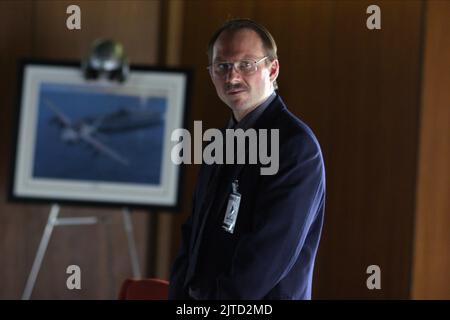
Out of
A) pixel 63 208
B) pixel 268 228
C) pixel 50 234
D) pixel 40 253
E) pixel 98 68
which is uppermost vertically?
pixel 98 68

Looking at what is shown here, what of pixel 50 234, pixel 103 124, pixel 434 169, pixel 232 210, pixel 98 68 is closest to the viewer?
pixel 232 210

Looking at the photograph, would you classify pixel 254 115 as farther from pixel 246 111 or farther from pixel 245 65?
pixel 245 65

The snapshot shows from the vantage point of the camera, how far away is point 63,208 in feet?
16.4

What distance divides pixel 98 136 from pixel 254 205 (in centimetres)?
313

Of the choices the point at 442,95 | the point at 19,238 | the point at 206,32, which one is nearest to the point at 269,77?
the point at 442,95

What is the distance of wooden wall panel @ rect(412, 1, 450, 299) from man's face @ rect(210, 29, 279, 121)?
2.74 metres

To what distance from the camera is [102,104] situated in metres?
4.84

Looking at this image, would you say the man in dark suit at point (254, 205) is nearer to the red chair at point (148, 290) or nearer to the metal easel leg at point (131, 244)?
the red chair at point (148, 290)

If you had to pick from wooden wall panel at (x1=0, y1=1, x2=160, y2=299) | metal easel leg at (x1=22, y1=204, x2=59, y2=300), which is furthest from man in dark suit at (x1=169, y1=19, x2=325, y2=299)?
wooden wall panel at (x1=0, y1=1, x2=160, y2=299)

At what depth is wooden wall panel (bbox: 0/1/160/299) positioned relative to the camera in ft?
16.2

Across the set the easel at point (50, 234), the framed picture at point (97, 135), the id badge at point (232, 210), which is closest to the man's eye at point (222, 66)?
the id badge at point (232, 210)

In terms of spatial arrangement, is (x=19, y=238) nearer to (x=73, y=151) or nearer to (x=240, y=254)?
(x=73, y=151)

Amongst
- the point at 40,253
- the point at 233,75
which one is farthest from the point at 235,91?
the point at 40,253

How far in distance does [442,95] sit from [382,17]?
1.99 feet
